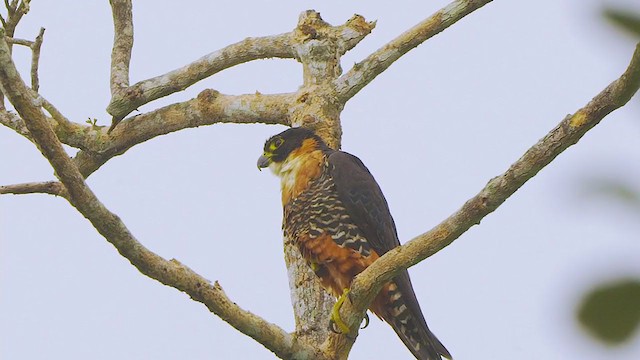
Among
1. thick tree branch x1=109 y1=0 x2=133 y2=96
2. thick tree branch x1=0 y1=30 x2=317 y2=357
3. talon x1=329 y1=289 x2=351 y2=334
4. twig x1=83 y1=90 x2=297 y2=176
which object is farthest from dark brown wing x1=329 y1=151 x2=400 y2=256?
thick tree branch x1=109 y1=0 x2=133 y2=96

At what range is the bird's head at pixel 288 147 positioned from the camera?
445 cm

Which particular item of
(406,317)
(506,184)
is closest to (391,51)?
(406,317)

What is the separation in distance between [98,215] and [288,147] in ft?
6.28

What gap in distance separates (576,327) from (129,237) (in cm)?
253

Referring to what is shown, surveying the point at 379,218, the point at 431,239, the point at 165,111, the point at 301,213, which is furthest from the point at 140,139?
the point at 431,239

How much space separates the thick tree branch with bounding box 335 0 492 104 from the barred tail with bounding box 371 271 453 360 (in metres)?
1.57

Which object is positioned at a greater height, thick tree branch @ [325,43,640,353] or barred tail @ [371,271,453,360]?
barred tail @ [371,271,453,360]

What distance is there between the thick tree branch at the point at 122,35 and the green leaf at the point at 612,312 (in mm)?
5329

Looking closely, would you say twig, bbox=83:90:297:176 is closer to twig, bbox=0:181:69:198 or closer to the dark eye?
the dark eye

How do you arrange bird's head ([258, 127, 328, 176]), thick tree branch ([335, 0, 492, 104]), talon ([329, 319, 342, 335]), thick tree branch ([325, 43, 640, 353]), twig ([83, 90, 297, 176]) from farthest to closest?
twig ([83, 90, 297, 176]), thick tree branch ([335, 0, 492, 104]), bird's head ([258, 127, 328, 176]), talon ([329, 319, 342, 335]), thick tree branch ([325, 43, 640, 353])

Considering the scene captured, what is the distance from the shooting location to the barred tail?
3820 millimetres

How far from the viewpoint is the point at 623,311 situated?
1.33ft

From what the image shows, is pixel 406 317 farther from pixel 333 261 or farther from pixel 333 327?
pixel 333 327

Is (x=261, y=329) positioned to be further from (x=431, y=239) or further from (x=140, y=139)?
Result: (x=140, y=139)
